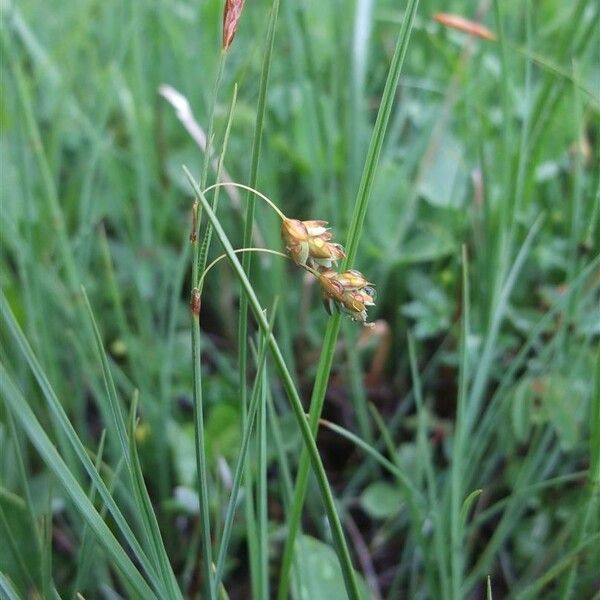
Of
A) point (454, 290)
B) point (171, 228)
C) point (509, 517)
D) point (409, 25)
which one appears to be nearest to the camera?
point (409, 25)

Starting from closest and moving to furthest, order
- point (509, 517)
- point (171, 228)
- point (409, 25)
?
1. point (409, 25)
2. point (509, 517)
3. point (171, 228)

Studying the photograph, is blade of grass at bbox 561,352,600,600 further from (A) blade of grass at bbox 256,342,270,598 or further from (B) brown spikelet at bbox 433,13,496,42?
(B) brown spikelet at bbox 433,13,496,42

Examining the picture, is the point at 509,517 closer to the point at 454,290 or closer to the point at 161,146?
the point at 454,290

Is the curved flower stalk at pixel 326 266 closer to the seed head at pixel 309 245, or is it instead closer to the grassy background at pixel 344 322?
the seed head at pixel 309 245

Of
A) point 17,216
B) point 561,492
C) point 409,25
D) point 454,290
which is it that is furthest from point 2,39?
point 561,492

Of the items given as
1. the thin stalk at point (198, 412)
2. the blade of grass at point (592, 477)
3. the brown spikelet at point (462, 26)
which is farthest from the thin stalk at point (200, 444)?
the brown spikelet at point (462, 26)
